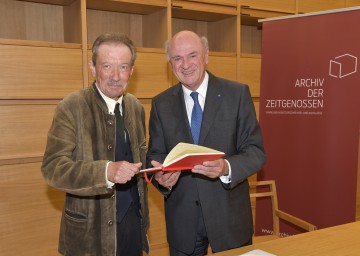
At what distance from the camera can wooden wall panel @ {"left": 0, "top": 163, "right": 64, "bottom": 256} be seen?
3.07 meters

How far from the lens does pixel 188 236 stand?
1.93m

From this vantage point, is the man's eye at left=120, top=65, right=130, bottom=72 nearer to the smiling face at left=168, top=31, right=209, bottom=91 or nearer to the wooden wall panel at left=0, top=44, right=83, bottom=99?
the smiling face at left=168, top=31, right=209, bottom=91

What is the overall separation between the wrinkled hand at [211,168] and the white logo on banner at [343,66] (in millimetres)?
1598

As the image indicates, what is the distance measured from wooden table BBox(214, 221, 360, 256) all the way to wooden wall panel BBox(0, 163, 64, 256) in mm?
2136

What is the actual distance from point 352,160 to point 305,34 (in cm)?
106

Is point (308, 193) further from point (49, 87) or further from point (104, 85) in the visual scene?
point (49, 87)

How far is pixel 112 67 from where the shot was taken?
177cm

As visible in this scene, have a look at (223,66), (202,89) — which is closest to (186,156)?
(202,89)

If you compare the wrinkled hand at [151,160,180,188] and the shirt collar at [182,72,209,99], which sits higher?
the shirt collar at [182,72,209,99]

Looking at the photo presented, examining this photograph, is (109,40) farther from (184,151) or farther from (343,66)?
(343,66)

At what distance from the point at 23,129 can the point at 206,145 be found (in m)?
1.85

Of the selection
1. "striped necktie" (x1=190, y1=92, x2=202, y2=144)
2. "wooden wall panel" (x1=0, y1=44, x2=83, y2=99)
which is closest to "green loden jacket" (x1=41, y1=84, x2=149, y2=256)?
"striped necktie" (x1=190, y1=92, x2=202, y2=144)

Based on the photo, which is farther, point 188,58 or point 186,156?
point 188,58

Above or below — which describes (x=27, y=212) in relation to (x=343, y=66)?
below
